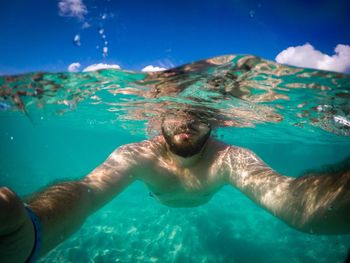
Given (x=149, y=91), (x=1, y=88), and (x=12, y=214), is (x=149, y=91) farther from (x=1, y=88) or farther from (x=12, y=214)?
(x=12, y=214)

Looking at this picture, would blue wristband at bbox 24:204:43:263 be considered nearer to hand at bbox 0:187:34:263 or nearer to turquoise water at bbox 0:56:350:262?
hand at bbox 0:187:34:263

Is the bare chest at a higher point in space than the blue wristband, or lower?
higher

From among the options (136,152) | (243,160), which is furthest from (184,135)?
(243,160)

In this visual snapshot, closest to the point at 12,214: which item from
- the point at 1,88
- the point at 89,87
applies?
the point at 89,87

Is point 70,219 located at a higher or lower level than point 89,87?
lower

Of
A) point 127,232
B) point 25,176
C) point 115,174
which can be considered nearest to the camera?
point 115,174

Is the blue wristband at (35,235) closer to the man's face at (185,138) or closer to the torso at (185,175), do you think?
the torso at (185,175)

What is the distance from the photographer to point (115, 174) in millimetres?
3916

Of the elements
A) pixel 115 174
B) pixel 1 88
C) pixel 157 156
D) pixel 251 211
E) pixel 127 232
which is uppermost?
pixel 1 88

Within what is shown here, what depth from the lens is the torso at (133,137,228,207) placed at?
5668 millimetres

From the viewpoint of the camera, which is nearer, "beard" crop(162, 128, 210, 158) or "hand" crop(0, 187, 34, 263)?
"hand" crop(0, 187, 34, 263)

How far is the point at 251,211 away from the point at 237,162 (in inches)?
659

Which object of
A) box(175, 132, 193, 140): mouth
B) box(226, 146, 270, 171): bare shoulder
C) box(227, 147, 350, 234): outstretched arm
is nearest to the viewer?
box(227, 147, 350, 234): outstretched arm

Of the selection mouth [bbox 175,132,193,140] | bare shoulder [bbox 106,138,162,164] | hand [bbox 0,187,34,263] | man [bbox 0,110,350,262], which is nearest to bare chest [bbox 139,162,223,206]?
man [bbox 0,110,350,262]
